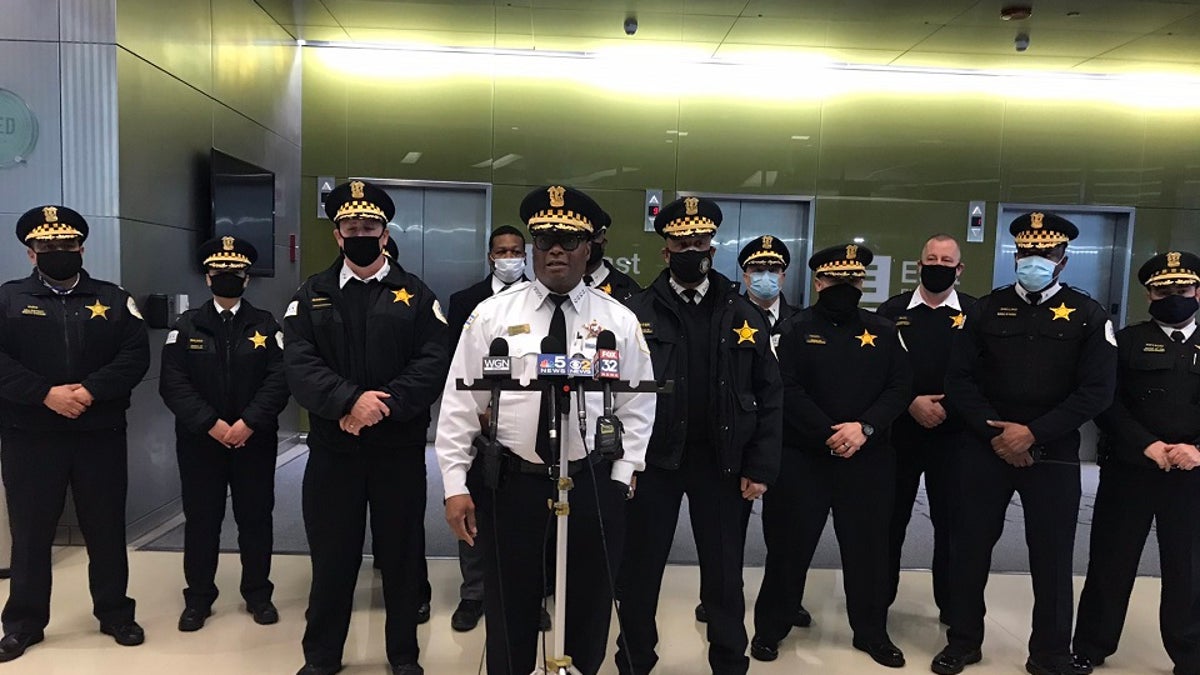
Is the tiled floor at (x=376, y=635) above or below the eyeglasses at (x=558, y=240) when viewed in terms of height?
below

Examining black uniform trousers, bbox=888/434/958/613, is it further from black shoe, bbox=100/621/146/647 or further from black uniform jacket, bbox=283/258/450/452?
black shoe, bbox=100/621/146/647

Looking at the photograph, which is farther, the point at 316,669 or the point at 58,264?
the point at 58,264

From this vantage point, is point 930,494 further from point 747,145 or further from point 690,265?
point 747,145

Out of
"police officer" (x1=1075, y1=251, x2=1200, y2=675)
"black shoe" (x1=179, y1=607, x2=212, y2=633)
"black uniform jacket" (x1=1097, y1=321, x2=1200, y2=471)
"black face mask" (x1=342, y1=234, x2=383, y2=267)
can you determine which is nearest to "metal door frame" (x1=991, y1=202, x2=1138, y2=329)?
"police officer" (x1=1075, y1=251, x2=1200, y2=675)

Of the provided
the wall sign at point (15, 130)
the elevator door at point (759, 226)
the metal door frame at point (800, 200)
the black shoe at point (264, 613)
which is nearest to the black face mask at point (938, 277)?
the black shoe at point (264, 613)

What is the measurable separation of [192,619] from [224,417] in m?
0.95

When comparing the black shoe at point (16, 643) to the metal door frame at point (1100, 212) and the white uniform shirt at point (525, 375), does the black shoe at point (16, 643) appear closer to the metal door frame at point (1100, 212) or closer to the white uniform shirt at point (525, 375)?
the white uniform shirt at point (525, 375)

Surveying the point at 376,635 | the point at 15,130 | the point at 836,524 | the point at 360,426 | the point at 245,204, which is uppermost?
the point at 15,130

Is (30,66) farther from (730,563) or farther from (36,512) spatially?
(730,563)

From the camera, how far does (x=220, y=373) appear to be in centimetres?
354

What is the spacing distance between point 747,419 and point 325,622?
6.19ft

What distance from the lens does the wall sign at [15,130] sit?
430cm

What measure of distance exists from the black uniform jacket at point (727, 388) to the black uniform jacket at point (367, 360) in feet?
2.99

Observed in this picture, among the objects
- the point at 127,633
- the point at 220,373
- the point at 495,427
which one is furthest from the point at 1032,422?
the point at 127,633
